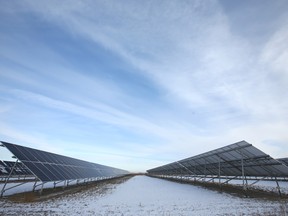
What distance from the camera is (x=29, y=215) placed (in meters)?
7.66

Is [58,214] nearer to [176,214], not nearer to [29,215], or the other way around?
[29,215]

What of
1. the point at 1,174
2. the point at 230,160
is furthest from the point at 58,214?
the point at 1,174

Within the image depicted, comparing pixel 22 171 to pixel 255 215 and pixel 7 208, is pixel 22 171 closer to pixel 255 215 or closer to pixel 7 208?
pixel 7 208

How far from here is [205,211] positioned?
8.73 meters

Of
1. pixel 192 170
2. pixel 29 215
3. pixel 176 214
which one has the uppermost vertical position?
pixel 192 170

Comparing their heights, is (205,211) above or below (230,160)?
below

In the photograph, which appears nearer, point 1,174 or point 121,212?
point 121,212

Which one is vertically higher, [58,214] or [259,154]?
[259,154]

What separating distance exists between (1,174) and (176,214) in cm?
2284

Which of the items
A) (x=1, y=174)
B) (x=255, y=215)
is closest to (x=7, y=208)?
(x=255, y=215)

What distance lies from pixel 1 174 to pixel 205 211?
23.4 meters

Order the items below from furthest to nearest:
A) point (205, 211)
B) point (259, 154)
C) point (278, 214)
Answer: point (259, 154) → point (205, 211) → point (278, 214)

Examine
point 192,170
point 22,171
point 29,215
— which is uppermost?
point 192,170

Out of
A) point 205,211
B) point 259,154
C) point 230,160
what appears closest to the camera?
point 205,211
